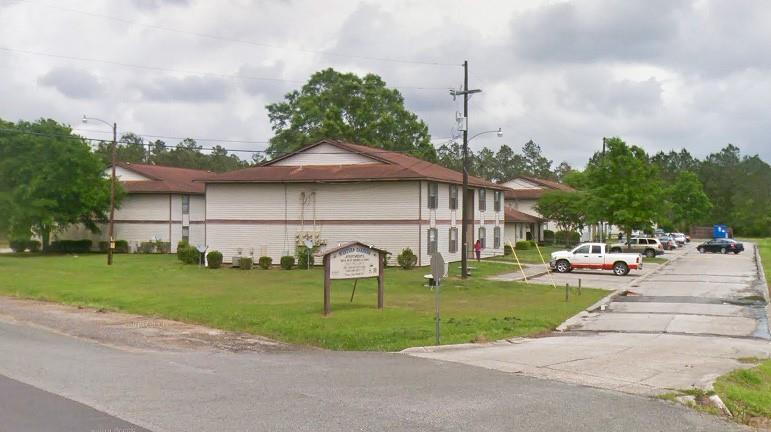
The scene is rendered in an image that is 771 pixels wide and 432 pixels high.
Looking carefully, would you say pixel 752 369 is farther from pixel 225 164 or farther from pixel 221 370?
pixel 225 164

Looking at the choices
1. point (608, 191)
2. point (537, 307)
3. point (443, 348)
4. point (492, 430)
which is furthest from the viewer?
point (608, 191)

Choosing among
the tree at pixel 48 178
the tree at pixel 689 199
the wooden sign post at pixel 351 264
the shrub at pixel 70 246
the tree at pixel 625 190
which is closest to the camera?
the wooden sign post at pixel 351 264

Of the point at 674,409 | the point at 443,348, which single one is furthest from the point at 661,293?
the point at 674,409

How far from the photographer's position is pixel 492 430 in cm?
877

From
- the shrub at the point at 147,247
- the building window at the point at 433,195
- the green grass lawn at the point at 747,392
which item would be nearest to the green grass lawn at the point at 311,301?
the building window at the point at 433,195

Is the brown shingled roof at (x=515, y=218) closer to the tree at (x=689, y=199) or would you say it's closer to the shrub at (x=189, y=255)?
the shrub at (x=189, y=255)

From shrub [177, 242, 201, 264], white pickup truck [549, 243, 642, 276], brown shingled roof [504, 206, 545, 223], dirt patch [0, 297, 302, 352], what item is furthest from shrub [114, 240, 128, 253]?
dirt patch [0, 297, 302, 352]

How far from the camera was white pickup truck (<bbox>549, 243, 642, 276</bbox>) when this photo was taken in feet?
139

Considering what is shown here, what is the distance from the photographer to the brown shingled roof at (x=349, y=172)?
44844 mm

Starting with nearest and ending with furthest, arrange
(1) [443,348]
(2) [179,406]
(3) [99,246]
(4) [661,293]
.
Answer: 1. (2) [179,406]
2. (1) [443,348]
3. (4) [661,293]
4. (3) [99,246]

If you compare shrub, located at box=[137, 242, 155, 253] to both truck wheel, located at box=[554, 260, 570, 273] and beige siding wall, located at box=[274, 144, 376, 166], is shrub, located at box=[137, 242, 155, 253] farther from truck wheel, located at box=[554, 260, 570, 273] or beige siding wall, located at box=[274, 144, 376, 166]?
truck wheel, located at box=[554, 260, 570, 273]

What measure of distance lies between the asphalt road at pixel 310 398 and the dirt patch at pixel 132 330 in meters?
2.19

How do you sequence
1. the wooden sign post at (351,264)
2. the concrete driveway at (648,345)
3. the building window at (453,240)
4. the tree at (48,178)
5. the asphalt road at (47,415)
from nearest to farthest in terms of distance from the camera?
the asphalt road at (47,415) < the concrete driveway at (648,345) < the wooden sign post at (351,264) < the building window at (453,240) < the tree at (48,178)

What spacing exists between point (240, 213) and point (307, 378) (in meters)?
36.7
